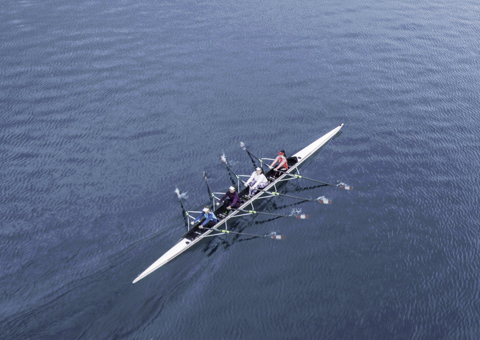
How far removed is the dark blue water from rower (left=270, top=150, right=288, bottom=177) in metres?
1.83

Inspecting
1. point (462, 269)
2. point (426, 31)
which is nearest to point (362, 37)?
point (426, 31)

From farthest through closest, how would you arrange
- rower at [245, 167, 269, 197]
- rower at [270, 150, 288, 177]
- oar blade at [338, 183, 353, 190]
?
rower at [270, 150, 288, 177], oar blade at [338, 183, 353, 190], rower at [245, 167, 269, 197]

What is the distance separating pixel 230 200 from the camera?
120 ft

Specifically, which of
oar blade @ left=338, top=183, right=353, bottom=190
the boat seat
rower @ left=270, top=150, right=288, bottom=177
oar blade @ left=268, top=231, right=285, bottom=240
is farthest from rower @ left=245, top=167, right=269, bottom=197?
oar blade @ left=338, top=183, right=353, bottom=190

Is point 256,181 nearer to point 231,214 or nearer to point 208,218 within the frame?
point 231,214

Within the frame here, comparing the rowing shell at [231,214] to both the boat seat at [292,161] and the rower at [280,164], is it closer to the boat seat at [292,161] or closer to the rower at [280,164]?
the boat seat at [292,161]

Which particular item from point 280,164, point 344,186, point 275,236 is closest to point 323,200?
point 344,186

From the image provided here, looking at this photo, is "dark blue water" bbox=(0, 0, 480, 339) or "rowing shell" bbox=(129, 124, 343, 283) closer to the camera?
"dark blue water" bbox=(0, 0, 480, 339)

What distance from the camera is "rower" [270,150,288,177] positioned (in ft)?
132

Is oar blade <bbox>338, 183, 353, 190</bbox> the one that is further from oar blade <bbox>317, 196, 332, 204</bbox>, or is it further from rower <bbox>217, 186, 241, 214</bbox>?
rower <bbox>217, 186, 241, 214</bbox>

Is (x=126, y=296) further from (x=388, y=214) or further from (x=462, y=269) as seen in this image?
(x=462, y=269)

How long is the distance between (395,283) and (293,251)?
24.4 feet

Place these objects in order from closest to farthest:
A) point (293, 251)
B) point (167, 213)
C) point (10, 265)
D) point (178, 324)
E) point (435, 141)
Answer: point (178, 324)
point (10, 265)
point (293, 251)
point (167, 213)
point (435, 141)

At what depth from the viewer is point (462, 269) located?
33.2 meters
